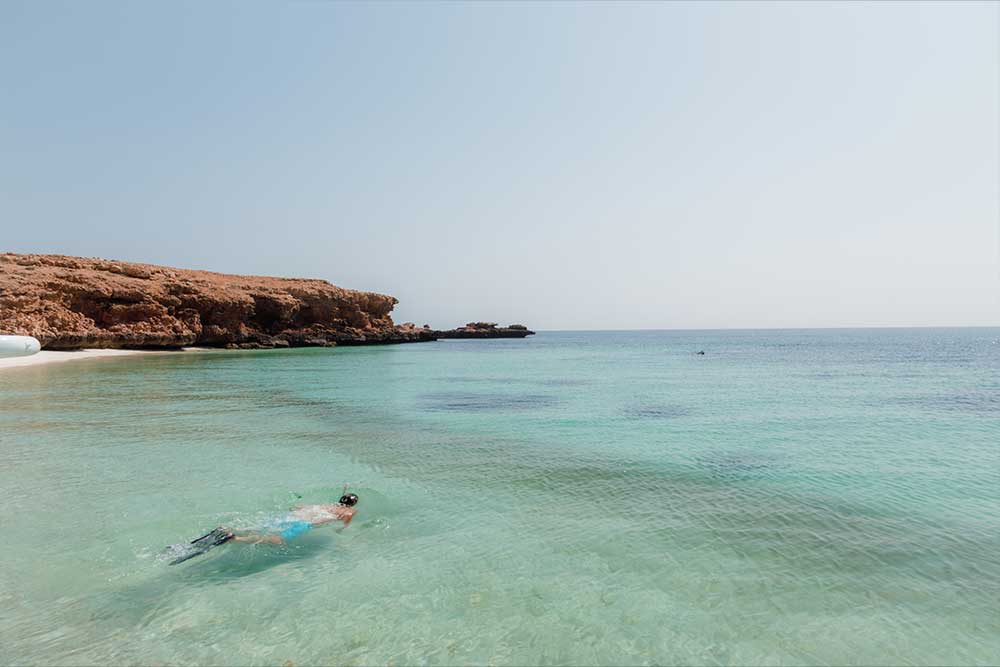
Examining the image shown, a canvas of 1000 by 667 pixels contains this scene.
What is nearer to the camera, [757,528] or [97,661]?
[97,661]

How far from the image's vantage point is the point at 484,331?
122 metres

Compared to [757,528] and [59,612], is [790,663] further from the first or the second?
[59,612]

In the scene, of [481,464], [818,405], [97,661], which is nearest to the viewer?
[97,661]

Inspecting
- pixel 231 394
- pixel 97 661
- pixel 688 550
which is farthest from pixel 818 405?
pixel 231 394

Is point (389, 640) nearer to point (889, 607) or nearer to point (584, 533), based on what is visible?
point (584, 533)

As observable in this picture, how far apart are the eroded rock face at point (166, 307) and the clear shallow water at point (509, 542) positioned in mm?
39252

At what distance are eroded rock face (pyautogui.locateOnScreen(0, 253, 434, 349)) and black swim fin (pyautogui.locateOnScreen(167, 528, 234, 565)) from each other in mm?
47596

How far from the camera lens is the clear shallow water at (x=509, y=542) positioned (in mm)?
4668

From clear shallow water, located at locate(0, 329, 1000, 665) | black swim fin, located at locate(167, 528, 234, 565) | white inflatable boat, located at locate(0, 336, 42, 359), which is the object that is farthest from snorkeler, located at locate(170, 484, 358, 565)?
white inflatable boat, located at locate(0, 336, 42, 359)

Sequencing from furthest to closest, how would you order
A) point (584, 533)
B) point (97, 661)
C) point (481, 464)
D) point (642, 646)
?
1. point (481, 464)
2. point (584, 533)
3. point (642, 646)
4. point (97, 661)

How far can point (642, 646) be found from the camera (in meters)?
4.59

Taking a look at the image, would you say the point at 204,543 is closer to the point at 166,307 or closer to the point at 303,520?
the point at 303,520

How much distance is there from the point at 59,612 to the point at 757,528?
328 inches

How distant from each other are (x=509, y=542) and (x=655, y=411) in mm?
12740
